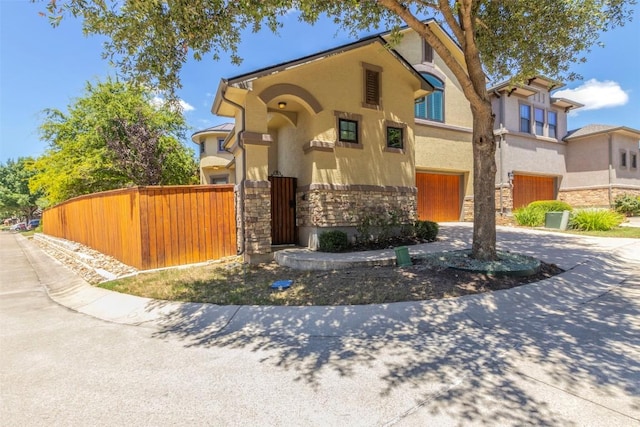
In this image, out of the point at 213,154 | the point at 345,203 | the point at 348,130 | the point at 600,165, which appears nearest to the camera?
the point at 345,203

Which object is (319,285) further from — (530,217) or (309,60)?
(530,217)

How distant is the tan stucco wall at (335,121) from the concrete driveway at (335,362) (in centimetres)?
540


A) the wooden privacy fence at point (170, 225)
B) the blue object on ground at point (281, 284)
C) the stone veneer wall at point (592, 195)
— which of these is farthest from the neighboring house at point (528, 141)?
the blue object on ground at point (281, 284)

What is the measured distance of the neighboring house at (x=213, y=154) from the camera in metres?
25.8

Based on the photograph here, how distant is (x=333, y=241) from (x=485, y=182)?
14.4 feet

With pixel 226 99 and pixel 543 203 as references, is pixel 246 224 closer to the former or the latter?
pixel 226 99

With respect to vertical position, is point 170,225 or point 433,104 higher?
point 433,104

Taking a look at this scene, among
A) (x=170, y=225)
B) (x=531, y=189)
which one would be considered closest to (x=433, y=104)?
(x=531, y=189)

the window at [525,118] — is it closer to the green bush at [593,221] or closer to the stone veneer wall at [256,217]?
the green bush at [593,221]

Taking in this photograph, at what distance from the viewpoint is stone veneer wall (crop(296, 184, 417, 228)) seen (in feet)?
32.8

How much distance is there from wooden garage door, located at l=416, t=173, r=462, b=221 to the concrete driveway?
10.1 metres

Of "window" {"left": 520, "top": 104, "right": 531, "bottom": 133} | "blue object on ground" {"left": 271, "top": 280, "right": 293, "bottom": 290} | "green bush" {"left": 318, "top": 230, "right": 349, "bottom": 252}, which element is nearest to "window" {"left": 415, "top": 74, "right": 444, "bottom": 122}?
"window" {"left": 520, "top": 104, "right": 531, "bottom": 133}

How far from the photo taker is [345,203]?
10.4 meters

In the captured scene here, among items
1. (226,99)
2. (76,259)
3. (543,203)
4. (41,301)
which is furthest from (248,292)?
(543,203)
